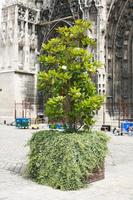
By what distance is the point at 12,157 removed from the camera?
35.9ft

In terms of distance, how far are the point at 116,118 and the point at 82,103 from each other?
19688mm

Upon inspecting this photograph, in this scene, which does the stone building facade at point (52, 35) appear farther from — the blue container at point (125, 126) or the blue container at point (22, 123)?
the blue container at point (22, 123)

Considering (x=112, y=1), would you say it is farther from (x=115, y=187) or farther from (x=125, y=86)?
(x=115, y=187)

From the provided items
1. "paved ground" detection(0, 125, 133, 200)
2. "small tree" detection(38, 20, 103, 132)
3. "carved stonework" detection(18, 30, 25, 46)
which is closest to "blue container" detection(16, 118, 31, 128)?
"carved stonework" detection(18, 30, 25, 46)

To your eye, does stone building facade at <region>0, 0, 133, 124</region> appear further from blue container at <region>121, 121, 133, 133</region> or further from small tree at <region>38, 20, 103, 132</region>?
small tree at <region>38, 20, 103, 132</region>

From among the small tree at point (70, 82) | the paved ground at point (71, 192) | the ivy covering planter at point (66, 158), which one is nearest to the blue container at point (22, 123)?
the paved ground at point (71, 192)

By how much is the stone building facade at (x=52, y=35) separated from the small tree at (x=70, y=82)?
1669 centimetres

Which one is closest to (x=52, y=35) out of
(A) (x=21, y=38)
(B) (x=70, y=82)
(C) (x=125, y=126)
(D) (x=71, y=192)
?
(A) (x=21, y=38)

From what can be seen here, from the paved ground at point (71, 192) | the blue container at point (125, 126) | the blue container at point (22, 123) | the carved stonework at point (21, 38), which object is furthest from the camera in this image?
the carved stonework at point (21, 38)

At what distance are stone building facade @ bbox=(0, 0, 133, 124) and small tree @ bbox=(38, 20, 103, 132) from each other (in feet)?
54.7

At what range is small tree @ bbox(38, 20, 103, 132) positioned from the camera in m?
7.78

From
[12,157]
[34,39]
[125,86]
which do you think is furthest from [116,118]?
[12,157]

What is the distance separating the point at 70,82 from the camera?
8.02 metres

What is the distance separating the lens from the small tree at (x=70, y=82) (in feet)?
25.5
